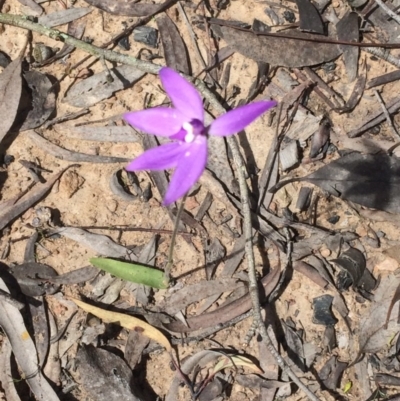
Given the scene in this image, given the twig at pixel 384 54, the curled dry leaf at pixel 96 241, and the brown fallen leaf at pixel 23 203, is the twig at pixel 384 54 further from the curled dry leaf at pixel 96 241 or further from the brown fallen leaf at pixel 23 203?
the brown fallen leaf at pixel 23 203

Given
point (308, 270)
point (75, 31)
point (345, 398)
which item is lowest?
point (345, 398)

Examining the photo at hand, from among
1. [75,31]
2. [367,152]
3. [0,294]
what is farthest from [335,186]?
[0,294]

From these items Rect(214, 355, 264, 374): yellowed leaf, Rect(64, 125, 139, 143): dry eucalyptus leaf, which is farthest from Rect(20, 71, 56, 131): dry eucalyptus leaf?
Rect(214, 355, 264, 374): yellowed leaf

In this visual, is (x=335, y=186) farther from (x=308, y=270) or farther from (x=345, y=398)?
(x=345, y=398)

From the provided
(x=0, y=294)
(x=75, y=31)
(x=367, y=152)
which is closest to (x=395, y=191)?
(x=367, y=152)

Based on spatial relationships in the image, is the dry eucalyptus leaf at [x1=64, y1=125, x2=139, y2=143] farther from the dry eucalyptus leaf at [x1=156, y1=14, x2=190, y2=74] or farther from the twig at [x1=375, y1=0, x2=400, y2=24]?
the twig at [x1=375, y1=0, x2=400, y2=24]

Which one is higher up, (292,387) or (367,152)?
(367,152)
